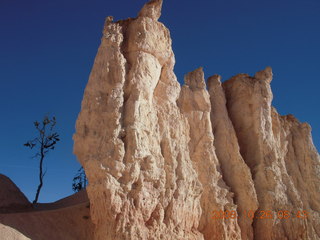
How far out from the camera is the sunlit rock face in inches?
377

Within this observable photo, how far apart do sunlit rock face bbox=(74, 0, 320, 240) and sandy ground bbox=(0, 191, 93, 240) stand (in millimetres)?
2219

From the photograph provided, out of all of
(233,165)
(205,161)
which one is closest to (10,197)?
(205,161)

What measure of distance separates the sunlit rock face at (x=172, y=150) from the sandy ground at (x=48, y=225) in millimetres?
2219

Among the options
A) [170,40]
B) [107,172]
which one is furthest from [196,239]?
[170,40]

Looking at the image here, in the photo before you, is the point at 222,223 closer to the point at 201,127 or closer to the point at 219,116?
the point at 201,127

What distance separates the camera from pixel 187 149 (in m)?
12.8

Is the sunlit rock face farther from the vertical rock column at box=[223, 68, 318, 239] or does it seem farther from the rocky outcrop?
the rocky outcrop

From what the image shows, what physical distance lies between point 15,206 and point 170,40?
32.3 feet

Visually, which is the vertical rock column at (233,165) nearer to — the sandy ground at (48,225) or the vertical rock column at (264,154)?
the vertical rock column at (264,154)

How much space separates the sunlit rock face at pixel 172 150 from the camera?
9578mm

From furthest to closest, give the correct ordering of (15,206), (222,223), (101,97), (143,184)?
(15,206)
(222,223)
(101,97)
(143,184)
